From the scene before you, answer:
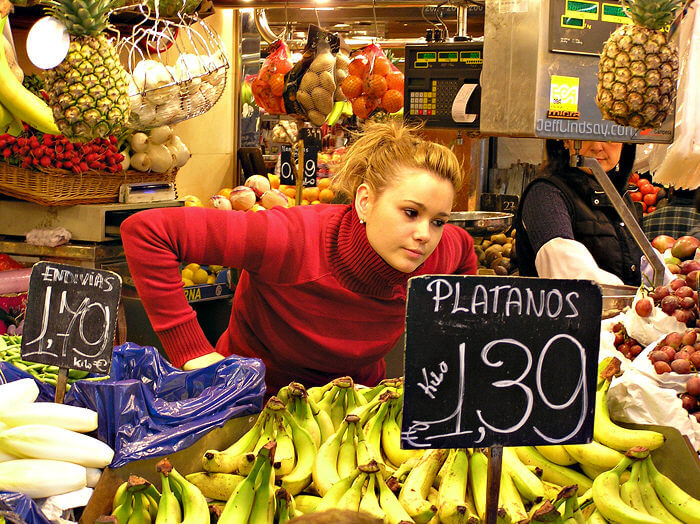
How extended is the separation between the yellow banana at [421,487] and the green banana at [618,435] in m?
0.36

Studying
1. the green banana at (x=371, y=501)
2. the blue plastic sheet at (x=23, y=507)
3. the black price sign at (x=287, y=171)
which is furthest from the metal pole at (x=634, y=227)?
the black price sign at (x=287, y=171)

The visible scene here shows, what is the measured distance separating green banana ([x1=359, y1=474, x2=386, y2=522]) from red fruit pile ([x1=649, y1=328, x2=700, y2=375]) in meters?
0.84

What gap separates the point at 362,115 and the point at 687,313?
2.97 m

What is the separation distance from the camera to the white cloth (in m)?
3.38

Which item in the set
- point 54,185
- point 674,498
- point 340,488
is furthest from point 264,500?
point 54,185

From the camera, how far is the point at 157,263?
2.50m

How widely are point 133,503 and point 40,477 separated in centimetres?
21

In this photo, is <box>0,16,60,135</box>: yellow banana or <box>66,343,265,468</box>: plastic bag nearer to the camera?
<box>66,343,265,468</box>: plastic bag

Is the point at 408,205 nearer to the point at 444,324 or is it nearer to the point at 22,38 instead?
the point at 444,324

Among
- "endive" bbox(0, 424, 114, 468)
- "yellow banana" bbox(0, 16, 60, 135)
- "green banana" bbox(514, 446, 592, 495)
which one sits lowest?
"green banana" bbox(514, 446, 592, 495)

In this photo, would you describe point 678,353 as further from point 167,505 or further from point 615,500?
point 167,505

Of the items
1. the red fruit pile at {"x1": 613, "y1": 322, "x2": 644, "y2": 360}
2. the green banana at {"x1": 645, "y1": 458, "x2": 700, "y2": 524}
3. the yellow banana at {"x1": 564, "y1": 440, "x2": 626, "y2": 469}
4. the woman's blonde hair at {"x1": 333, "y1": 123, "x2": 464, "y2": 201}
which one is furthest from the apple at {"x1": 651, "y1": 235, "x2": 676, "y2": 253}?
the green banana at {"x1": 645, "y1": 458, "x2": 700, "y2": 524}

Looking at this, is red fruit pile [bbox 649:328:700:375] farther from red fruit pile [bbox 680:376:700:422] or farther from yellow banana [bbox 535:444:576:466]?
yellow banana [bbox 535:444:576:466]

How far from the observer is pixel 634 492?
1.53 m
